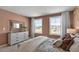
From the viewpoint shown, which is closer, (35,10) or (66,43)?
(66,43)

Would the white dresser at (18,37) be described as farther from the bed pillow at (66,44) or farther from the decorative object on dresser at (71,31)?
the decorative object on dresser at (71,31)

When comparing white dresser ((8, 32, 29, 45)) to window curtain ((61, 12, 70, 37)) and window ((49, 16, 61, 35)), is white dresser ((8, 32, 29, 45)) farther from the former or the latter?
window curtain ((61, 12, 70, 37))

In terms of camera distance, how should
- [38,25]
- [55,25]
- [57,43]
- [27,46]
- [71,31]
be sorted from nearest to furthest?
1. [27,46]
2. [57,43]
3. [55,25]
4. [38,25]
5. [71,31]

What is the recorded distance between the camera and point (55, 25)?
2234 millimetres

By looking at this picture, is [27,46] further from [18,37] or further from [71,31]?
[71,31]

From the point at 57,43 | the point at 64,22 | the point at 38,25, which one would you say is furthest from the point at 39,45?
the point at 64,22

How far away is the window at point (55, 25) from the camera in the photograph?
2.18 meters

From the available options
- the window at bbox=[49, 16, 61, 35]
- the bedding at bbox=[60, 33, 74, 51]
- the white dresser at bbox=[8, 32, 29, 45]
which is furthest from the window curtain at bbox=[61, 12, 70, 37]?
the white dresser at bbox=[8, 32, 29, 45]

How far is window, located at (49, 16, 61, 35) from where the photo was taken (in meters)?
2.18

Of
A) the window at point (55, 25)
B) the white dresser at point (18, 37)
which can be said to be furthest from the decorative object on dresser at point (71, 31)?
the white dresser at point (18, 37)

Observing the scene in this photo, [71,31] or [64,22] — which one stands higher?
[64,22]

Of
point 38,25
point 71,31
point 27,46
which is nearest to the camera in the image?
point 27,46

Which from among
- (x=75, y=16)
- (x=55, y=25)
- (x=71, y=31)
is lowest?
(x=71, y=31)
